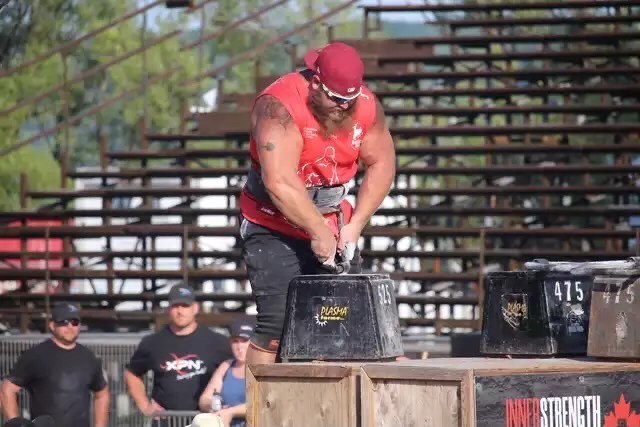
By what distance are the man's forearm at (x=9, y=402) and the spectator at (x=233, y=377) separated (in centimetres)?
150

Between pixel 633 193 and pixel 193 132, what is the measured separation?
5.17 metres

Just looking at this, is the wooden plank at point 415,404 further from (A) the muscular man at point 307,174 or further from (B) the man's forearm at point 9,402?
(B) the man's forearm at point 9,402

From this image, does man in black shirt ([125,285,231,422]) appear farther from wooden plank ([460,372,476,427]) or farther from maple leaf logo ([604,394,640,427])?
wooden plank ([460,372,476,427])

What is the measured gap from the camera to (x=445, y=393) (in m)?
5.38

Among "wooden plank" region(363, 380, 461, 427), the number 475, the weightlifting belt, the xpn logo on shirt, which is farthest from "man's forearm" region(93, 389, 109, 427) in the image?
"wooden plank" region(363, 380, 461, 427)

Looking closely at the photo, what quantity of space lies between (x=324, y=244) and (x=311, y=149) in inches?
15.8

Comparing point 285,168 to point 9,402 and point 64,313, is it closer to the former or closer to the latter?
point 64,313

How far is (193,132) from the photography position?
17.2 metres

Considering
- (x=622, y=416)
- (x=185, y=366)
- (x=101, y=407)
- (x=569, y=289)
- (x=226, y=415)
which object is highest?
(x=569, y=289)

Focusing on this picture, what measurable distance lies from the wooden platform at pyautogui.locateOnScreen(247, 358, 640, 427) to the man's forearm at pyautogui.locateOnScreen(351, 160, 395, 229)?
31.3 inches

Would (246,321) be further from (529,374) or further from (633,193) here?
(633,193)

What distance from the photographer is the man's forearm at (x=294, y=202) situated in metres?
5.95

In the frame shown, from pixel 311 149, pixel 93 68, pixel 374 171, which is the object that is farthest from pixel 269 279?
pixel 93 68

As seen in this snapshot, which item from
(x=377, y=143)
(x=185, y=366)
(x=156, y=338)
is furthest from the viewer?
(x=156, y=338)
